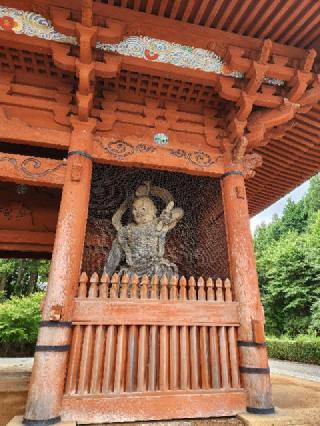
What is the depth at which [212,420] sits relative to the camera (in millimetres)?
3205

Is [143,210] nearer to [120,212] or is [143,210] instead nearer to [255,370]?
[120,212]

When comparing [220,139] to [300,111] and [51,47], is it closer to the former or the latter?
[300,111]

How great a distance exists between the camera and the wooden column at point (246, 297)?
3.36 m

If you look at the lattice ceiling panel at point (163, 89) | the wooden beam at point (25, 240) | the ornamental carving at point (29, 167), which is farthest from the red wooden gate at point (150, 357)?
the wooden beam at point (25, 240)

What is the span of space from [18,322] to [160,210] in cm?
1028

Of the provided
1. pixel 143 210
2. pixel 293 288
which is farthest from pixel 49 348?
pixel 293 288

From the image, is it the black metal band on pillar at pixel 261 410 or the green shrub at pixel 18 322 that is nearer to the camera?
the black metal band on pillar at pixel 261 410

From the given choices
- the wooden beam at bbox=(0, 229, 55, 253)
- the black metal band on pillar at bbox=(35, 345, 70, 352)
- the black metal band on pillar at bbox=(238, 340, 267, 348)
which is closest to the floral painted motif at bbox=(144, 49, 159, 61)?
the black metal band on pillar at bbox=(35, 345, 70, 352)

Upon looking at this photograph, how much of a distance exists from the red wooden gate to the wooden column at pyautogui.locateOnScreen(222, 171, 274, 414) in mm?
123

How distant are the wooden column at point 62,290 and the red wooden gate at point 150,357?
0.15 meters

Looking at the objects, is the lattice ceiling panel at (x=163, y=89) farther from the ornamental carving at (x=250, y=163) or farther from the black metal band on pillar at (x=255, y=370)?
the black metal band on pillar at (x=255, y=370)

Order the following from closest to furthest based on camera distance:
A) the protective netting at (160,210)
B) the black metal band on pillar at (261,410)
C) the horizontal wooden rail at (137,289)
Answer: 1. the black metal band on pillar at (261,410)
2. the horizontal wooden rail at (137,289)
3. the protective netting at (160,210)

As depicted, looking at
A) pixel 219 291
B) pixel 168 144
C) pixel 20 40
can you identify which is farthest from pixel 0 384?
pixel 20 40

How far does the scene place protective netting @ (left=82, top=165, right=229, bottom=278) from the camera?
212 inches
